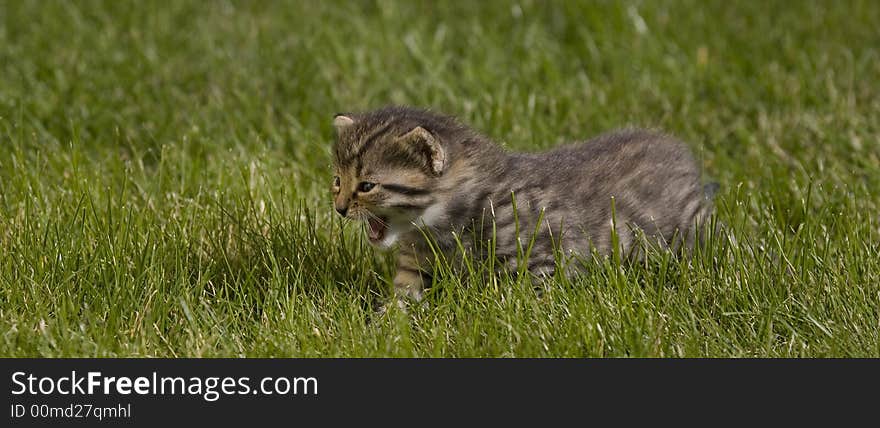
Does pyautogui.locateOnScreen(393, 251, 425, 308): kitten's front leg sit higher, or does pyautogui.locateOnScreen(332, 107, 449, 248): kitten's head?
pyautogui.locateOnScreen(332, 107, 449, 248): kitten's head

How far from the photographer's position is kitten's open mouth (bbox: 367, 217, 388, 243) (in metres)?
5.89

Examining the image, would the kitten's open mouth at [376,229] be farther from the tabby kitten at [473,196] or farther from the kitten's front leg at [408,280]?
the kitten's front leg at [408,280]

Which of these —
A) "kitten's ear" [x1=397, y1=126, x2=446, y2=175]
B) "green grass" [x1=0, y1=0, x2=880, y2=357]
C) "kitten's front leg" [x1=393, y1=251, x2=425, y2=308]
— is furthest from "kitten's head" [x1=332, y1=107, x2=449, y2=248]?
"green grass" [x1=0, y1=0, x2=880, y2=357]

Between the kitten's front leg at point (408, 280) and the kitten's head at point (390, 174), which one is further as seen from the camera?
the kitten's front leg at point (408, 280)

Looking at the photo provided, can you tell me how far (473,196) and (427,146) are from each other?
0.39 meters

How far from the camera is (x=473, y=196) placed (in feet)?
19.4

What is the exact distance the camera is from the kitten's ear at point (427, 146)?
5672mm

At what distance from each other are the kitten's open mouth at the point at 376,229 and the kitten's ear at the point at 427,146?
0.37 m

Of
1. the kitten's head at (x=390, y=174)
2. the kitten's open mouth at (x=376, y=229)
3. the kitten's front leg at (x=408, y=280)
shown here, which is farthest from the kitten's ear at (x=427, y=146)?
the kitten's front leg at (x=408, y=280)

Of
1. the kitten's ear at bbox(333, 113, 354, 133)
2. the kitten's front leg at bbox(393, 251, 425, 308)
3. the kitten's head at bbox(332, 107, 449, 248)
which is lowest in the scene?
the kitten's front leg at bbox(393, 251, 425, 308)

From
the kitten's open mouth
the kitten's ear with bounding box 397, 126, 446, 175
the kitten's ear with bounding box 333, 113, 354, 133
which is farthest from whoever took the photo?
the kitten's ear with bounding box 333, 113, 354, 133

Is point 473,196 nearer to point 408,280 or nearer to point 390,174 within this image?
point 390,174

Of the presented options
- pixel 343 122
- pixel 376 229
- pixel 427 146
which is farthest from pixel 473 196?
pixel 343 122

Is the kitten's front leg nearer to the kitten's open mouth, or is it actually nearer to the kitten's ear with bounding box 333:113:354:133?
the kitten's open mouth
